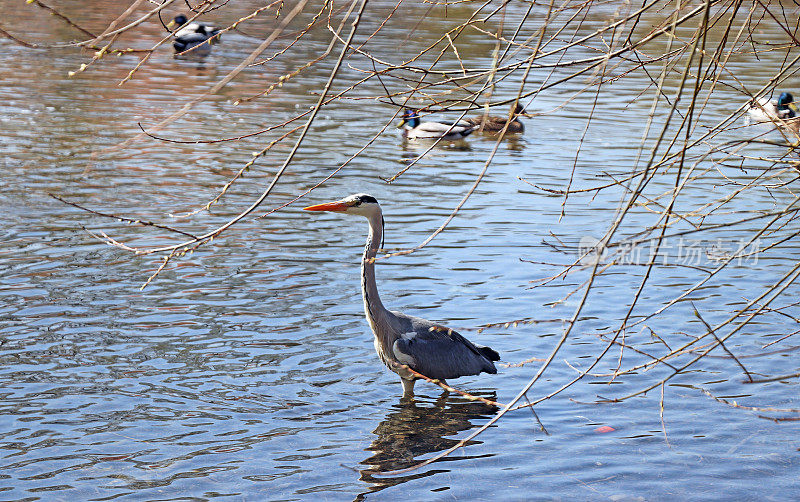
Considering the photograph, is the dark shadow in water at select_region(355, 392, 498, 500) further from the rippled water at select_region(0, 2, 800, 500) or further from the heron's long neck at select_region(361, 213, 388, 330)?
the heron's long neck at select_region(361, 213, 388, 330)

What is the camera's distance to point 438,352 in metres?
7.84

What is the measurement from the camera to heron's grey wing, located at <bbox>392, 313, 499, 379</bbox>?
7707mm

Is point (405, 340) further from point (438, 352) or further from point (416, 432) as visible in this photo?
point (416, 432)

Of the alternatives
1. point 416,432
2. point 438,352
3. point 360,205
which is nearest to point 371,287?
point 360,205

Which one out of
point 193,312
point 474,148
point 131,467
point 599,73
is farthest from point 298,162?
point 599,73

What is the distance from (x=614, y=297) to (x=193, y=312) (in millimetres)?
4063

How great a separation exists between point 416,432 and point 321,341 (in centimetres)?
170

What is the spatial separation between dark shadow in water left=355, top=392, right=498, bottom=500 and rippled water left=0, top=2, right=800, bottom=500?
0.07ft

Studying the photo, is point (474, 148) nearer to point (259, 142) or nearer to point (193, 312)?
point (259, 142)

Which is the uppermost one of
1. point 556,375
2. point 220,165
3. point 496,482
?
point 220,165

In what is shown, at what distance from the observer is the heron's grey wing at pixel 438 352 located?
7707 mm

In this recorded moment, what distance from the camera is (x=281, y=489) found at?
5.94 meters

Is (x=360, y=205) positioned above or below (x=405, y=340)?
above

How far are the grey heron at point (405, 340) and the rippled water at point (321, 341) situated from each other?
0.60ft
